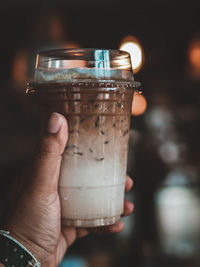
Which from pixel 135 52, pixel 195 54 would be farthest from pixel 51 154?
pixel 195 54

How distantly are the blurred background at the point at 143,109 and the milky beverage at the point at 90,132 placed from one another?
7.08 ft

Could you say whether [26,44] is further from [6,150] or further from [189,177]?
[189,177]

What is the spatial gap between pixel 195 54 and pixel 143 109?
850 mm

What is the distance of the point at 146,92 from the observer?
436 cm

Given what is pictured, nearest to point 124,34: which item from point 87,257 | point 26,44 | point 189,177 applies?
point 26,44

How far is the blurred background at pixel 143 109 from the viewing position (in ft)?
12.2

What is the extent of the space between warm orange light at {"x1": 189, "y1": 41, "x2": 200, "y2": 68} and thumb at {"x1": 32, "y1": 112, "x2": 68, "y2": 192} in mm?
3331

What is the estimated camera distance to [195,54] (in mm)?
4238

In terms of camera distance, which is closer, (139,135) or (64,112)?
(64,112)

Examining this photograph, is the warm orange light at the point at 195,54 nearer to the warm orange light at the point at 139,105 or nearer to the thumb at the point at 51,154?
the warm orange light at the point at 139,105

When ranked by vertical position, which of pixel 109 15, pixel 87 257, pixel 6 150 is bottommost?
pixel 87 257

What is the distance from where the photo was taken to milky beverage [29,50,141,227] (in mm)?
1090

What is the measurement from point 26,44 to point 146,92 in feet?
A: 4.83

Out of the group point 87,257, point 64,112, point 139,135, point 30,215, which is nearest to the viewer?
point 64,112
